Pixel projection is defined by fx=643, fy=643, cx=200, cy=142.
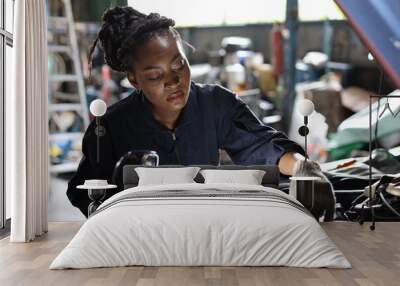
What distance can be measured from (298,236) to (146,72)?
303 centimetres

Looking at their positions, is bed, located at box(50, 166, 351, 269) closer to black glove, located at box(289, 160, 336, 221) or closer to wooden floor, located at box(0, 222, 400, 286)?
wooden floor, located at box(0, 222, 400, 286)

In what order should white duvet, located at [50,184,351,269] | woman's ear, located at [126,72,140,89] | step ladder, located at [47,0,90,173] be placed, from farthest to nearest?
step ladder, located at [47,0,90,173]
woman's ear, located at [126,72,140,89]
white duvet, located at [50,184,351,269]

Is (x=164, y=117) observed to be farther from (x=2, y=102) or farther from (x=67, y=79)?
(x=2, y=102)

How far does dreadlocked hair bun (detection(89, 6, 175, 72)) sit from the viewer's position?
22.1 feet

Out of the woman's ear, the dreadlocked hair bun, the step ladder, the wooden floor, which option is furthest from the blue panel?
the step ladder

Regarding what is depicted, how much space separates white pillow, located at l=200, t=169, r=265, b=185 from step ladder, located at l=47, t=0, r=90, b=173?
1.59 m

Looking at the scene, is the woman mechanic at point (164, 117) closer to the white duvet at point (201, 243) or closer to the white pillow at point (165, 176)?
the white pillow at point (165, 176)

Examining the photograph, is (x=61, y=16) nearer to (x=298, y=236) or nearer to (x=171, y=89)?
(x=171, y=89)

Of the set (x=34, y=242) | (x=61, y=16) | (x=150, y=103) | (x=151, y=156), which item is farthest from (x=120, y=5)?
(x=34, y=242)

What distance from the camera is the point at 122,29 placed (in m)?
6.84

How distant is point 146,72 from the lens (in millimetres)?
6707

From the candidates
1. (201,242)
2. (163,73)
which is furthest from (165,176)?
(201,242)

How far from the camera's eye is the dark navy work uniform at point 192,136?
675cm

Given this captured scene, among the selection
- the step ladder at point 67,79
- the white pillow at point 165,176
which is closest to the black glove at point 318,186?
Answer: the white pillow at point 165,176
